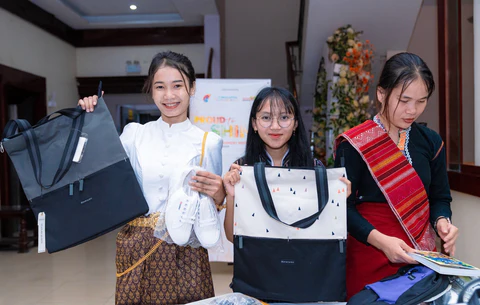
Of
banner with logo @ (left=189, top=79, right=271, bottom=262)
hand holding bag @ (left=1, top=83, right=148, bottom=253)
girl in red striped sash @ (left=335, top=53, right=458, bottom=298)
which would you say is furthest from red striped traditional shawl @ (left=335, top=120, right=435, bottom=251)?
banner with logo @ (left=189, top=79, right=271, bottom=262)

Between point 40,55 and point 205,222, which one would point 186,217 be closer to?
point 205,222

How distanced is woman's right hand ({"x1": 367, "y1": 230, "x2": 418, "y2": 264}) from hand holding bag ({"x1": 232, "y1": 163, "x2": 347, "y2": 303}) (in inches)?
5.2

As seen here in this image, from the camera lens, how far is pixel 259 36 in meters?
Answer: 8.33

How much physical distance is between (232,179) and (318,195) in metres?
0.27

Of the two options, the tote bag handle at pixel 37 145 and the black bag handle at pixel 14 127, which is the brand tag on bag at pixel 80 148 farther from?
the black bag handle at pixel 14 127

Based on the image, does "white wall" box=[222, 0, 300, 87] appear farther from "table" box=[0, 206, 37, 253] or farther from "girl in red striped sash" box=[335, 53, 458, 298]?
"girl in red striped sash" box=[335, 53, 458, 298]

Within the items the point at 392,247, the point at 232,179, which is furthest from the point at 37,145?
the point at 392,247

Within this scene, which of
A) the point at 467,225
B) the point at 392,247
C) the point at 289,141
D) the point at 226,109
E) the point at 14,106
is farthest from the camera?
the point at 14,106

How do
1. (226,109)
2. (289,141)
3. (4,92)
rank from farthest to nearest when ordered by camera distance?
(4,92) < (226,109) < (289,141)

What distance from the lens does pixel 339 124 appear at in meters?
4.51

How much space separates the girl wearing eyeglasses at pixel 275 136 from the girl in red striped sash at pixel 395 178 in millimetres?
152

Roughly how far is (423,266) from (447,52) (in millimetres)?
1951

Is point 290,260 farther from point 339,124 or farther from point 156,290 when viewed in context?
point 339,124

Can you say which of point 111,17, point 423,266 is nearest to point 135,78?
point 111,17
